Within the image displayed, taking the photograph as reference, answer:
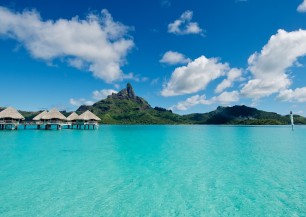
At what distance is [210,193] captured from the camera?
411 inches

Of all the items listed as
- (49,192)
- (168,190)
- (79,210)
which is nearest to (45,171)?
(49,192)

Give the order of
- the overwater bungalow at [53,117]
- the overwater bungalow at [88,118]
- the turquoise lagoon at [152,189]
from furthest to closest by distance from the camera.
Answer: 1. the overwater bungalow at [88,118]
2. the overwater bungalow at [53,117]
3. the turquoise lagoon at [152,189]

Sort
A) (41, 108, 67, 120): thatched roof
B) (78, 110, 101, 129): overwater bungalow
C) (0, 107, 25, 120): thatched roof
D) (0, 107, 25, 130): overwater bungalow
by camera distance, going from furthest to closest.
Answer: (78, 110, 101, 129): overwater bungalow
(41, 108, 67, 120): thatched roof
(0, 107, 25, 130): overwater bungalow
(0, 107, 25, 120): thatched roof

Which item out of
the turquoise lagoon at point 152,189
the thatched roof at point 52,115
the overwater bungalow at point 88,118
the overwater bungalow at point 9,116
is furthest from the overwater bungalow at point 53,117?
the turquoise lagoon at point 152,189

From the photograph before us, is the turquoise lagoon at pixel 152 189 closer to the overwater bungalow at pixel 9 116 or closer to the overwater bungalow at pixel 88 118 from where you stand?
the overwater bungalow at pixel 9 116

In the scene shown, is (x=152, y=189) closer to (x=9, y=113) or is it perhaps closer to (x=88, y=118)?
(x=9, y=113)

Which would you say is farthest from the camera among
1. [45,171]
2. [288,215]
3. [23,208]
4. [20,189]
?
[45,171]

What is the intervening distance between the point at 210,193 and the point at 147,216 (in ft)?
12.3

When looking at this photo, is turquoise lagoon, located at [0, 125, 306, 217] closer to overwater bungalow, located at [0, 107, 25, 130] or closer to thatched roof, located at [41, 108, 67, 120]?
overwater bungalow, located at [0, 107, 25, 130]

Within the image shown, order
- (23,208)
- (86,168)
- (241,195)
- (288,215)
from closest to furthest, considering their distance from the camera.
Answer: (288,215)
(23,208)
(241,195)
(86,168)

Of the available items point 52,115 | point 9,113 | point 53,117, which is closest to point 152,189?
point 9,113

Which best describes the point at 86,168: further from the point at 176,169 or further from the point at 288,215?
the point at 288,215

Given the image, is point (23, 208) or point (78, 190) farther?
point (78, 190)

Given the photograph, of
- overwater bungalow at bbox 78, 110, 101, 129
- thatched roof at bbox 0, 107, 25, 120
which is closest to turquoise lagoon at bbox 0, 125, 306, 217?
thatched roof at bbox 0, 107, 25, 120
